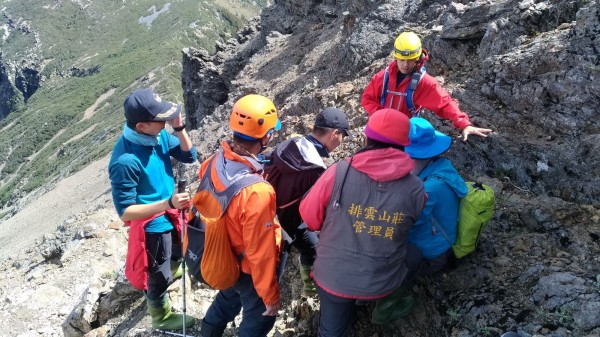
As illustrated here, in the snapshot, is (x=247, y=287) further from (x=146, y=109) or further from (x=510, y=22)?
(x=510, y=22)

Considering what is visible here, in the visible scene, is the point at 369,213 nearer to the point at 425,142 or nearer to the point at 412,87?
the point at 425,142

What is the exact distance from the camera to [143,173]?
509 centimetres

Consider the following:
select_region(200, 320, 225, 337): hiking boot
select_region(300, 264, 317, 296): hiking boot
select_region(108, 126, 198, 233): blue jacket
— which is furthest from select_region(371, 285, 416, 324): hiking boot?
select_region(108, 126, 198, 233): blue jacket

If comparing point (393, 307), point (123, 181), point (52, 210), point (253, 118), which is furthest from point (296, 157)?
point (52, 210)

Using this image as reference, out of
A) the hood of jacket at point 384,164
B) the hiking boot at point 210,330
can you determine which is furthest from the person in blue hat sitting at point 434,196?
the hiking boot at point 210,330

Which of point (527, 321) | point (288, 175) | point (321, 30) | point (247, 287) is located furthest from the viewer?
point (321, 30)

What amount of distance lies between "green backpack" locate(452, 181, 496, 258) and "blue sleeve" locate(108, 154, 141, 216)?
3.64m

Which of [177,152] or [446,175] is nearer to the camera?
[446,175]

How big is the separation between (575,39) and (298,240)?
515cm

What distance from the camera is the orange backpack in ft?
12.9

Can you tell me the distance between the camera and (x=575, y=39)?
639 cm

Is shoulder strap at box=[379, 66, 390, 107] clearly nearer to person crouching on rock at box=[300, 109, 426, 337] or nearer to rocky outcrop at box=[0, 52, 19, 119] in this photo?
person crouching on rock at box=[300, 109, 426, 337]

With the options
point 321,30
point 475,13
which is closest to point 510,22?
point 475,13

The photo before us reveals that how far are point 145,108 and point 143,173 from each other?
802 millimetres
